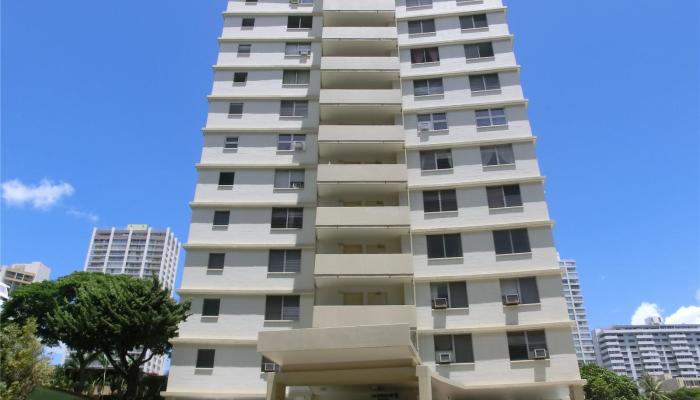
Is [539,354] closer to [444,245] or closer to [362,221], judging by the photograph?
[444,245]

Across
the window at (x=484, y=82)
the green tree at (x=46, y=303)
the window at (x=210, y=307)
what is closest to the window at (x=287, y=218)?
the window at (x=210, y=307)

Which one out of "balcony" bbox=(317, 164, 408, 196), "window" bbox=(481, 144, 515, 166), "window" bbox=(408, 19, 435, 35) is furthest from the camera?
"window" bbox=(408, 19, 435, 35)

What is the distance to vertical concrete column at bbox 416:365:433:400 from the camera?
1647cm

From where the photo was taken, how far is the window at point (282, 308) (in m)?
25.2

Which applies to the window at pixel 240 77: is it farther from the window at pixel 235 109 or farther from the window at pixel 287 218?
the window at pixel 287 218

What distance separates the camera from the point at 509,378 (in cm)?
2244

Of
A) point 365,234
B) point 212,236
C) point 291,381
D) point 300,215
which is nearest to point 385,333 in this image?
point 291,381

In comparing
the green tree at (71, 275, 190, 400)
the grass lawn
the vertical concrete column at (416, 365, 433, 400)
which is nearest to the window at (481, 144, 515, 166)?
the vertical concrete column at (416, 365, 433, 400)

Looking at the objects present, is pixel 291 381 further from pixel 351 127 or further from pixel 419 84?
pixel 419 84

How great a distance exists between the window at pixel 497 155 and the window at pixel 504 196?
153 centimetres

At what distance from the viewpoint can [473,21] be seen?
3134 centimetres

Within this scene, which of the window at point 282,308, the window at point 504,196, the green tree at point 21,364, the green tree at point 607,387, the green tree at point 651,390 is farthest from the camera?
the green tree at point 651,390

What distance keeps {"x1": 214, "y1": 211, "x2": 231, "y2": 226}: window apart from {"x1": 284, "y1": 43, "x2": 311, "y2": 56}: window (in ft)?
38.4

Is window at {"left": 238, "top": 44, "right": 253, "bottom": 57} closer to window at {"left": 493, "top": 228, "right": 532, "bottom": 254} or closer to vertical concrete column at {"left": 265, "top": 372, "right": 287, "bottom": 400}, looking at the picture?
window at {"left": 493, "top": 228, "right": 532, "bottom": 254}
